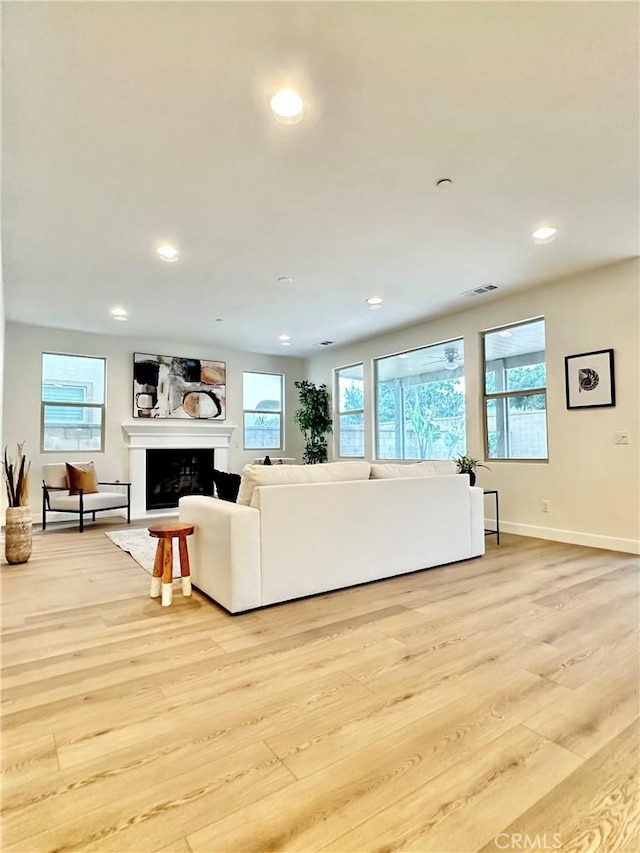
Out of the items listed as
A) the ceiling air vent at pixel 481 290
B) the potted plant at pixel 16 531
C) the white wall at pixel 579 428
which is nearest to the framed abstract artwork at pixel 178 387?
the potted plant at pixel 16 531

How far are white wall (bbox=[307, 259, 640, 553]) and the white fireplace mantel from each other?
13.8ft

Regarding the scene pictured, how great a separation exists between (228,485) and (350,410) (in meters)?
4.41

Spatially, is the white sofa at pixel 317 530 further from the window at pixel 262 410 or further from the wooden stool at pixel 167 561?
the window at pixel 262 410

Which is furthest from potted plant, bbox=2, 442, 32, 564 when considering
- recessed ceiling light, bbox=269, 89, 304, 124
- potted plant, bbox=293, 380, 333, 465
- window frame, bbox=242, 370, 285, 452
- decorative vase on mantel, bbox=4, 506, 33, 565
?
potted plant, bbox=293, 380, 333, 465

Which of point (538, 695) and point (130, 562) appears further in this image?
point (130, 562)

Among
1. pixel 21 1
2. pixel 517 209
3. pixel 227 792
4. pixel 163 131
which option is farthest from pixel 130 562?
pixel 517 209

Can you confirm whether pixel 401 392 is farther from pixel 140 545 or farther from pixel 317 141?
pixel 317 141

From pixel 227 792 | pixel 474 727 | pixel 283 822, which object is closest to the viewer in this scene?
pixel 283 822

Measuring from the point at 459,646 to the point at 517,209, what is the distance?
298cm

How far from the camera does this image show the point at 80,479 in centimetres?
589

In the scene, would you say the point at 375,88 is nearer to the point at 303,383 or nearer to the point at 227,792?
the point at 227,792

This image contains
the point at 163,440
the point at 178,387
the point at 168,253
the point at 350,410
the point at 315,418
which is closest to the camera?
the point at 168,253

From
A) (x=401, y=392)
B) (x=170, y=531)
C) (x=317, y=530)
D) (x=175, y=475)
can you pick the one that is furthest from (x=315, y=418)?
(x=170, y=531)

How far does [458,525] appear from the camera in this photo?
3.88 metres
